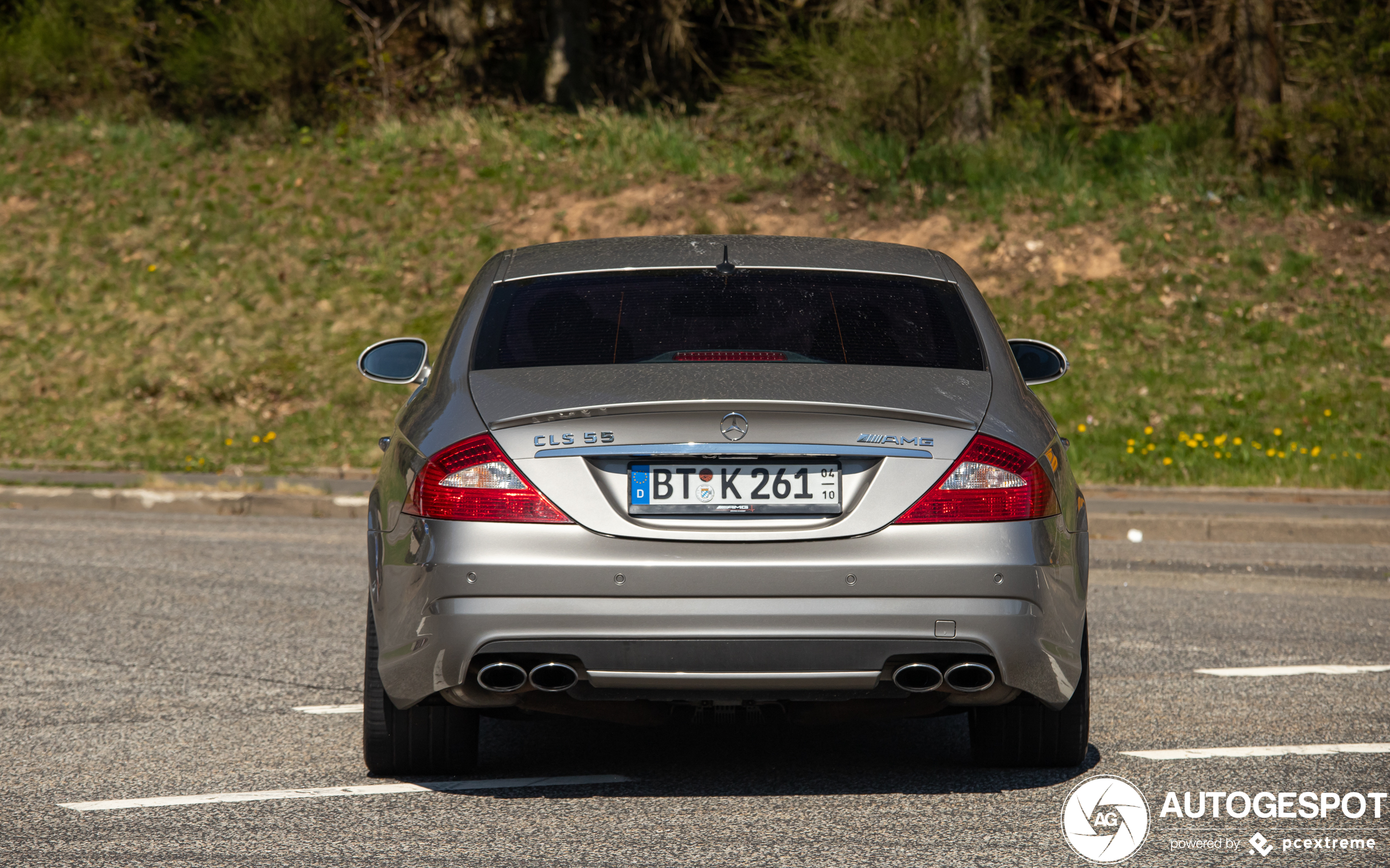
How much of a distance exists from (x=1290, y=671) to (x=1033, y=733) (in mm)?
2358

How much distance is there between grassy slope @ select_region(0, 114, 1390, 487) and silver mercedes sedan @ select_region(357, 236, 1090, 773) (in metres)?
11.0

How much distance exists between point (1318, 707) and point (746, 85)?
2157 centimetres

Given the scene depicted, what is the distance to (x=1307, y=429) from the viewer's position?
15.2m

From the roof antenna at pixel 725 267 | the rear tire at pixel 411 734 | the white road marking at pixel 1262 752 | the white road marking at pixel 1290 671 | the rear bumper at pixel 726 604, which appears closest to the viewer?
the rear bumper at pixel 726 604

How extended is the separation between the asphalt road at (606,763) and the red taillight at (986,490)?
0.84 meters

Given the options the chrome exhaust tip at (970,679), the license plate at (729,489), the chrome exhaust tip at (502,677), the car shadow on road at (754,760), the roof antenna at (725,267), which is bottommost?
the car shadow on road at (754,760)

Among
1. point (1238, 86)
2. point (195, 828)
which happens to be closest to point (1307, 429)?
point (1238, 86)

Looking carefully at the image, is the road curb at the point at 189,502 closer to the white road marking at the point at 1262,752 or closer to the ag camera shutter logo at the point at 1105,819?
the white road marking at the point at 1262,752

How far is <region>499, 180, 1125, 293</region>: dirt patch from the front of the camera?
19547 mm

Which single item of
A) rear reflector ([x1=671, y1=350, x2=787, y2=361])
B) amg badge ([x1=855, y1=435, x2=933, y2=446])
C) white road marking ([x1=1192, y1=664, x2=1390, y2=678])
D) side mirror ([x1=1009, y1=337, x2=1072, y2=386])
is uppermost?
amg badge ([x1=855, y1=435, x2=933, y2=446])

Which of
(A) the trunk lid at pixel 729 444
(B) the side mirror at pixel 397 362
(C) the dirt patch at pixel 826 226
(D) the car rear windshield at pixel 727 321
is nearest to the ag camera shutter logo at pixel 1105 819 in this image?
(A) the trunk lid at pixel 729 444

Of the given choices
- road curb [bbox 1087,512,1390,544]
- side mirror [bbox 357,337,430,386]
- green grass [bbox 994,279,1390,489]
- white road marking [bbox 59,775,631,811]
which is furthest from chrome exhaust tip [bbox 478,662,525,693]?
green grass [bbox 994,279,1390,489]

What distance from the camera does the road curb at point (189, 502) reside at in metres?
13.4

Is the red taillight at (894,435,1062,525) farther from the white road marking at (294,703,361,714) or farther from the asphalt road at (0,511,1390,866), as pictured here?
the white road marking at (294,703,361,714)
